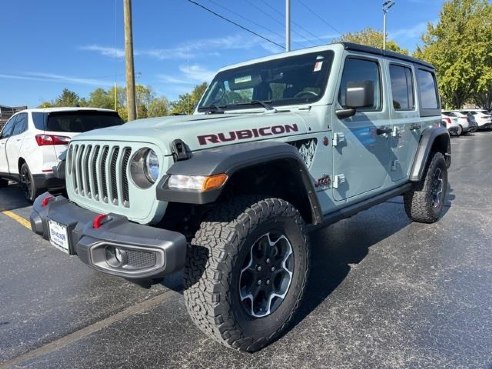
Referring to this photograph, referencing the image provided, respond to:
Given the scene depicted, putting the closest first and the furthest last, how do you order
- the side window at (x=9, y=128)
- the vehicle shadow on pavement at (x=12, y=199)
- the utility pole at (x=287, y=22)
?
the vehicle shadow on pavement at (x=12, y=199), the side window at (x=9, y=128), the utility pole at (x=287, y=22)

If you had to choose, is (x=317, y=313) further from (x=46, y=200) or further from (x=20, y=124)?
(x=20, y=124)

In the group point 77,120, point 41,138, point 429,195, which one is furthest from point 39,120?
point 429,195

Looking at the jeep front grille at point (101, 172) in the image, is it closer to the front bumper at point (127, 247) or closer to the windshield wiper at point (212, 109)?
the front bumper at point (127, 247)

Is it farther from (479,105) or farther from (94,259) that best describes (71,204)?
(479,105)

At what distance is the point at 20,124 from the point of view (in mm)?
7426

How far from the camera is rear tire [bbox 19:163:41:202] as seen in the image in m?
6.73

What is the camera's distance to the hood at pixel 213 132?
2486mm

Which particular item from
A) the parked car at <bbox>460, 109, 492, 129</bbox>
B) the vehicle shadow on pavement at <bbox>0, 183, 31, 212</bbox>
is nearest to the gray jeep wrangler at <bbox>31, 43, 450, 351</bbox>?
the vehicle shadow on pavement at <bbox>0, 183, 31, 212</bbox>

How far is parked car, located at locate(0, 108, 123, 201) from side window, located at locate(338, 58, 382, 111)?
453 centimetres

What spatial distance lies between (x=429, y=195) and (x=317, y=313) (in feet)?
9.32

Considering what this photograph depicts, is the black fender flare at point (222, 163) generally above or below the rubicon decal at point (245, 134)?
below

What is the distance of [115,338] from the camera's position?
9.31 ft

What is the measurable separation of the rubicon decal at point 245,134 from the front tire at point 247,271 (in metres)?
0.40

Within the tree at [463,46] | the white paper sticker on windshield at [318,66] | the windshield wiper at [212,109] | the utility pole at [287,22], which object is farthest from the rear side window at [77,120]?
the tree at [463,46]
